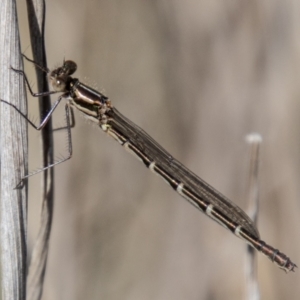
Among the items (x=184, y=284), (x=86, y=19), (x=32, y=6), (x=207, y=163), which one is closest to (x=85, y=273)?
(x=184, y=284)

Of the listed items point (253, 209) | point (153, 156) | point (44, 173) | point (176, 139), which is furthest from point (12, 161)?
point (176, 139)

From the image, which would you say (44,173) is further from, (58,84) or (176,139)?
(176,139)

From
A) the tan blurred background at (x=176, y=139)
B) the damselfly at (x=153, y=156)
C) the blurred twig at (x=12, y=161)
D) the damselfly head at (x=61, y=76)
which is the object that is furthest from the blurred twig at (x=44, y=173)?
the tan blurred background at (x=176, y=139)

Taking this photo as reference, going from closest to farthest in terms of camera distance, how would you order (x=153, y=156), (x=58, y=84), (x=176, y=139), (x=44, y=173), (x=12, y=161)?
Answer: (x=12, y=161)
(x=44, y=173)
(x=58, y=84)
(x=153, y=156)
(x=176, y=139)

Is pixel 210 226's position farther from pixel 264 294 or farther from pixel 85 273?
pixel 85 273

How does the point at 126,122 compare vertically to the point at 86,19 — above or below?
below

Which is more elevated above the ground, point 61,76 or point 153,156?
point 61,76
